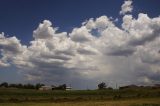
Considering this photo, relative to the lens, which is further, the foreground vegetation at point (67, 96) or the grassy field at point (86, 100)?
the foreground vegetation at point (67, 96)

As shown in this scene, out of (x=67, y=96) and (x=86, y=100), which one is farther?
(x=67, y=96)

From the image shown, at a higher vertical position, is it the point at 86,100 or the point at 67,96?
the point at 67,96

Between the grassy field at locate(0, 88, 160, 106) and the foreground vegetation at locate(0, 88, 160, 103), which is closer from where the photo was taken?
the grassy field at locate(0, 88, 160, 106)
